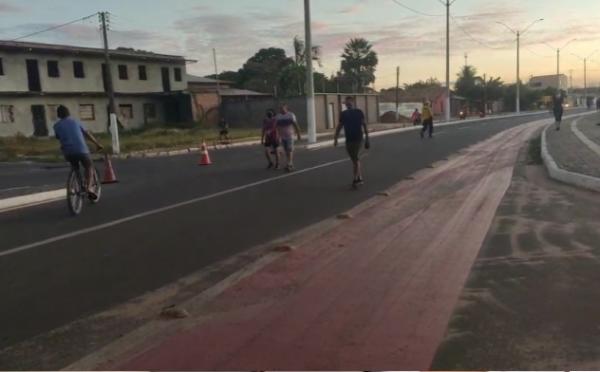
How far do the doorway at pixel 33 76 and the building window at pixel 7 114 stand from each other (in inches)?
82.4

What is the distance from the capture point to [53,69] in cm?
4084

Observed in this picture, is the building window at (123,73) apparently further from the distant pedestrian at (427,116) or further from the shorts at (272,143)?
the shorts at (272,143)

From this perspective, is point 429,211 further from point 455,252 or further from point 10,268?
point 10,268

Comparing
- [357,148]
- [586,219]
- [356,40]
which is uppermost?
[356,40]

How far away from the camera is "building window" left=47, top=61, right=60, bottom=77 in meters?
40.6

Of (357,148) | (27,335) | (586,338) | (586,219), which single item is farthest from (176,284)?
(357,148)

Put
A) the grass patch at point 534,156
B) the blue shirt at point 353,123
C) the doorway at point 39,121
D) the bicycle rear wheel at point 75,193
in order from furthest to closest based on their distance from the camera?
the doorway at point 39,121
the grass patch at point 534,156
the blue shirt at point 353,123
the bicycle rear wheel at point 75,193

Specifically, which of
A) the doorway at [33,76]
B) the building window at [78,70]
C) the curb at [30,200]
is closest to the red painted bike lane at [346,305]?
the curb at [30,200]

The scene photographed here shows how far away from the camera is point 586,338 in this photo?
12.9ft

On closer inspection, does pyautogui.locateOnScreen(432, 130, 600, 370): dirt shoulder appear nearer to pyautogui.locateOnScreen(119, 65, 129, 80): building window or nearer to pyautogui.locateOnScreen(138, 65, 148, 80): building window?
pyautogui.locateOnScreen(119, 65, 129, 80): building window

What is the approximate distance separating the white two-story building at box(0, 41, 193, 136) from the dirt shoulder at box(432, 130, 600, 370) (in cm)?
3693

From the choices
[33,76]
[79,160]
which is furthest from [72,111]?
[79,160]

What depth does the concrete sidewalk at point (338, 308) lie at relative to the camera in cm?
381

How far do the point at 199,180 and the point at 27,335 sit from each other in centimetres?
985
